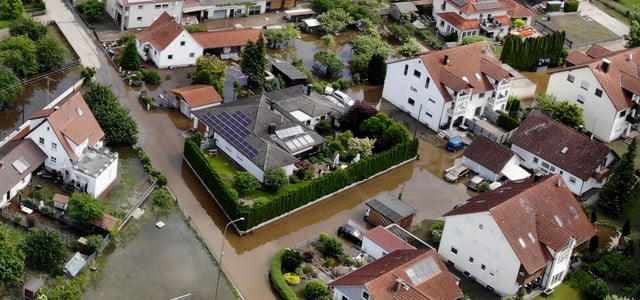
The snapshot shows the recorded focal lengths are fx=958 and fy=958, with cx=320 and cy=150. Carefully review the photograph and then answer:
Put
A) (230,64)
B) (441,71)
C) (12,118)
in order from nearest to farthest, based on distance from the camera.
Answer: (12,118), (441,71), (230,64)

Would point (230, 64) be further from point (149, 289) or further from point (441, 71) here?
point (149, 289)

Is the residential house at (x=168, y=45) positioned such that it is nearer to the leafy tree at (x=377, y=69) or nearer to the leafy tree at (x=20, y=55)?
the leafy tree at (x=20, y=55)

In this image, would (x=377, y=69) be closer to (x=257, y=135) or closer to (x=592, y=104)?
(x=257, y=135)

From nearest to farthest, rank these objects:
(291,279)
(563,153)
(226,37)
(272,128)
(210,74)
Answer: (291,279) → (272,128) → (563,153) → (210,74) → (226,37)

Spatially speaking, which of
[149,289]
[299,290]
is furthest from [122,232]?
[299,290]

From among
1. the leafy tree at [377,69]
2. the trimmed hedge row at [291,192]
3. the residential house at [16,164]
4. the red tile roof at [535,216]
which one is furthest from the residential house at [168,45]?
the red tile roof at [535,216]

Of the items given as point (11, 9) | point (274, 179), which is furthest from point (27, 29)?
point (274, 179)

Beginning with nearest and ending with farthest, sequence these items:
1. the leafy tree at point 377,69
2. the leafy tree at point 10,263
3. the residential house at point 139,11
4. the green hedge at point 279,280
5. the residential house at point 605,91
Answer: the leafy tree at point 10,263
the green hedge at point 279,280
the residential house at point 605,91
the leafy tree at point 377,69
the residential house at point 139,11
